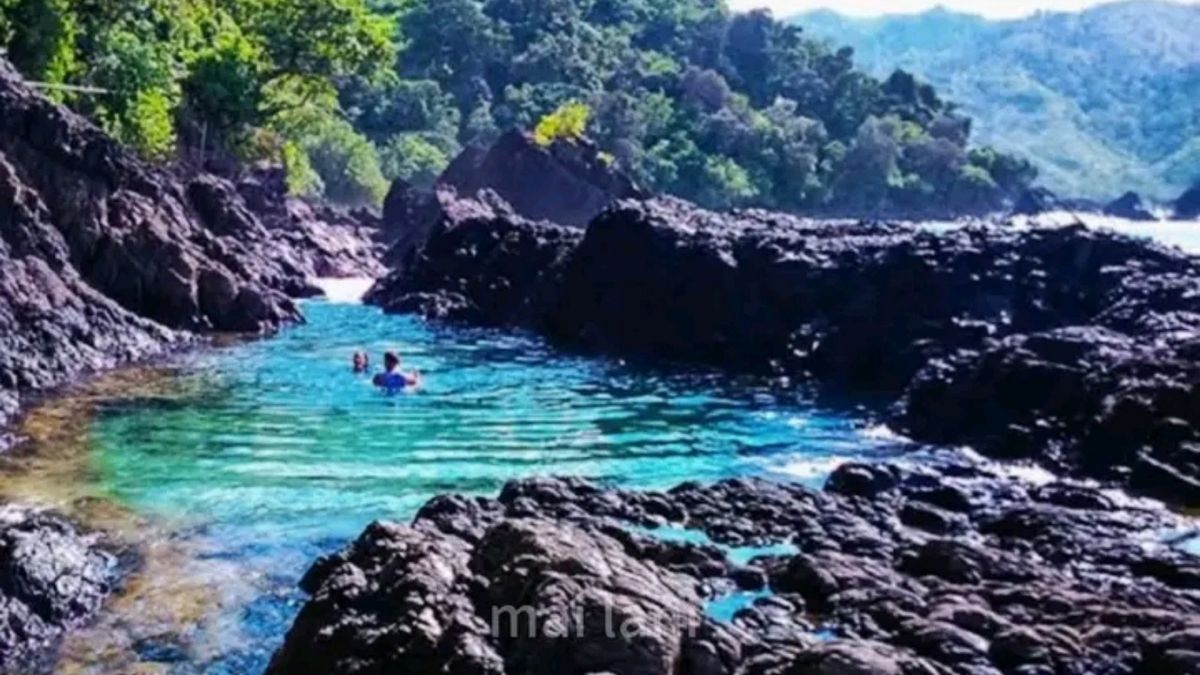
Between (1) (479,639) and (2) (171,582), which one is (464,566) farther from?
(2) (171,582)

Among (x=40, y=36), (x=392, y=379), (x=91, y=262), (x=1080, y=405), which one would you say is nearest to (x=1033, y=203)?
(x=40, y=36)

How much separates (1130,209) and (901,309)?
140580 millimetres

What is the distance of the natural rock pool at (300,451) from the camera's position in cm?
1784

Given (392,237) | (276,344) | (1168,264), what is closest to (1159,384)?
(1168,264)

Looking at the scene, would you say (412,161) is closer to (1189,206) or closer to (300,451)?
(300,451)

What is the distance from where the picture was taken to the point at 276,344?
A: 4653cm

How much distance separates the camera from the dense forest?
6750 centimetres

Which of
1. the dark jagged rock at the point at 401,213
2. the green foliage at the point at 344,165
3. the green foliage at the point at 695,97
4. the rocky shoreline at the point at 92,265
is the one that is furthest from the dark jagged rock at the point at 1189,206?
the rocky shoreline at the point at 92,265

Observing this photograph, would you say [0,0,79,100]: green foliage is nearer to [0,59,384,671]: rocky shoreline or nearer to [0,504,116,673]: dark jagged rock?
[0,59,384,671]: rocky shoreline

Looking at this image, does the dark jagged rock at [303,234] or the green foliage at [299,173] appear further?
the green foliage at [299,173]

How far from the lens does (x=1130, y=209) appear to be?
170125mm

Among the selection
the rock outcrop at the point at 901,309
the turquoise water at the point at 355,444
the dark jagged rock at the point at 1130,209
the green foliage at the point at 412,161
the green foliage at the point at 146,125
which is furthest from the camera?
the dark jagged rock at the point at 1130,209

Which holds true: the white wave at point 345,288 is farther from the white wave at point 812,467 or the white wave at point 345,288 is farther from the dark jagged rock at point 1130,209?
the dark jagged rock at point 1130,209

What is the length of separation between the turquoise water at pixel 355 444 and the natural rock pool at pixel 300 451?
0.22ft
